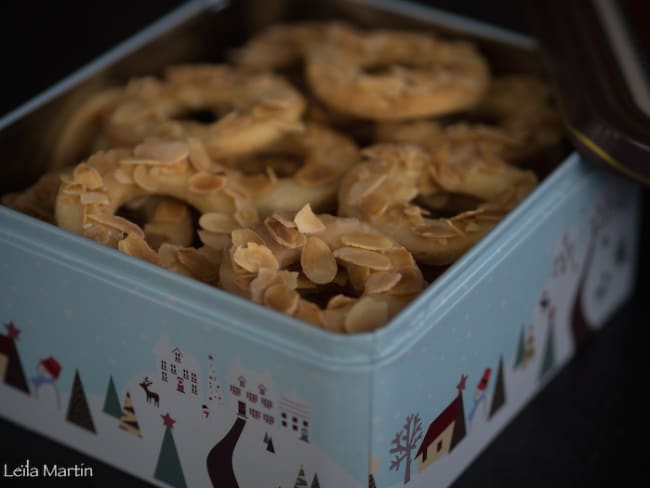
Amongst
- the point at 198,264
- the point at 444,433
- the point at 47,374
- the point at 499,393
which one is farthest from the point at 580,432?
the point at 47,374

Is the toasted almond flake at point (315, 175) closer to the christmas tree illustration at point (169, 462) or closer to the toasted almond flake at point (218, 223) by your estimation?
the toasted almond flake at point (218, 223)

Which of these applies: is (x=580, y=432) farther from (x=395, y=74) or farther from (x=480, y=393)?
(x=395, y=74)

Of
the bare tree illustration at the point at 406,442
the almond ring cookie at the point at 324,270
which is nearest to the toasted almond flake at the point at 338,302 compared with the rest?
the almond ring cookie at the point at 324,270

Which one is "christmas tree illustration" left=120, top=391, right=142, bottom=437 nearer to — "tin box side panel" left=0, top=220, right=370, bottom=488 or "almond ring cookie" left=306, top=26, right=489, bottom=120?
"tin box side panel" left=0, top=220, right=370, bottom=488

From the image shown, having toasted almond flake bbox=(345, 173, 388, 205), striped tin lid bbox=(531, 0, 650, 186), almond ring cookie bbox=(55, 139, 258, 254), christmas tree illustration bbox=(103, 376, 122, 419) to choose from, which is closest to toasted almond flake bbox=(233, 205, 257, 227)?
almond ring cookie bbox=(55, 139, 258, 254)

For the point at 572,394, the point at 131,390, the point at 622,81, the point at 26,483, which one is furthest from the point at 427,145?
the point at 26,483

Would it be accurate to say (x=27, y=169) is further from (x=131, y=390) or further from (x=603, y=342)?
(x=603, y=342)

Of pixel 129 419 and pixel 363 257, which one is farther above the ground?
pixel 363 257
